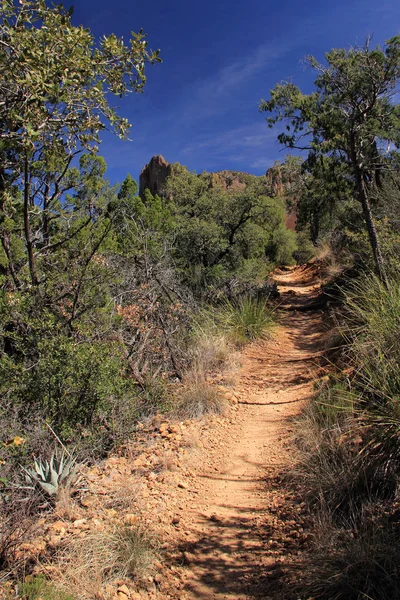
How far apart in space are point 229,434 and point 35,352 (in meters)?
2.52

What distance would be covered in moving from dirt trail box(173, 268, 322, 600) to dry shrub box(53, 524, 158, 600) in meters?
0.32

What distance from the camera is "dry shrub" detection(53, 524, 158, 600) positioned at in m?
2.49

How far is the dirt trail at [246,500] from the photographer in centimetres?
271

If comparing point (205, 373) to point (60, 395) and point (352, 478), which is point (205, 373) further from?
point (352, 478)

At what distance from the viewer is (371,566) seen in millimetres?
2188

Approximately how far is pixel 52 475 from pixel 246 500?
1.73 meters

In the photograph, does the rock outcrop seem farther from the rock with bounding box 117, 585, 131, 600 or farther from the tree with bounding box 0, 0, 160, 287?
the rock with bounding box 117, 585, 131, 600

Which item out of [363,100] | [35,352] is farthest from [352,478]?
[363,100]

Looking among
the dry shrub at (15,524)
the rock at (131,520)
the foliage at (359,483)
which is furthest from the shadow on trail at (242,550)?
the dry shrub at (15,524)

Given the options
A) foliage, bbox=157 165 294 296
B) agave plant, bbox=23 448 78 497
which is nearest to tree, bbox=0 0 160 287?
agave plant, bbox=23 448 78 497

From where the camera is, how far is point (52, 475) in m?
3.43

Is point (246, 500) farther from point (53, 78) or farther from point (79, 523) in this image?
point (53, 78)

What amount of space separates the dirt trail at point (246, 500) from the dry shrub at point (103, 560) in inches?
12.7

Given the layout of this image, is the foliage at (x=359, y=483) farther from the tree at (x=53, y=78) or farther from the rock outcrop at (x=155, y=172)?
the rock outcrop at (x=155, y=172)
